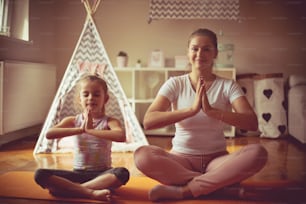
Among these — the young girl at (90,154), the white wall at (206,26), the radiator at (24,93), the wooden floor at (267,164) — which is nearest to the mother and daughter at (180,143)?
the young girl at (90,154)

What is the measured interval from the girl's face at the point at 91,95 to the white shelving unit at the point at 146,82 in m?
1.39

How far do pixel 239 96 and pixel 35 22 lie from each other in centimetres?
185

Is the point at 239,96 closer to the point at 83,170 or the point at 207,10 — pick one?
the point at 83,170

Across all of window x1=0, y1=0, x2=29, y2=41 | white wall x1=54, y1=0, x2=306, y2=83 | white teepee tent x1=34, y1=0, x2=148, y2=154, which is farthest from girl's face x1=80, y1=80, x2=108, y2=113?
white wall x1=54, y1=0, x2=306, y2=83

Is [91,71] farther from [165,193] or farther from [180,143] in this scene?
[165,193]

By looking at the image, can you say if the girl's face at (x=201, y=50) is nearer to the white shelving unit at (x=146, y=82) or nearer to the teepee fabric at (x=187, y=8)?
the white shelving unit at (x=146, y=82)

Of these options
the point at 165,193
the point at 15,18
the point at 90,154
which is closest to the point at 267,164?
the point at 165,193

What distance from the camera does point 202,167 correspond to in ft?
3.72

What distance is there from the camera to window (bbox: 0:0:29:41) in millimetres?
2238

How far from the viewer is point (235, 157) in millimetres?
1041

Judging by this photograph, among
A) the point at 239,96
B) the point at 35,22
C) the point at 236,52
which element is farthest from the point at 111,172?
the point at 236,52

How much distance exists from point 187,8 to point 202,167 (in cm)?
173

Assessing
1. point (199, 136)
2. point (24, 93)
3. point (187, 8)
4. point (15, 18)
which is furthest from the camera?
point (187, 8)

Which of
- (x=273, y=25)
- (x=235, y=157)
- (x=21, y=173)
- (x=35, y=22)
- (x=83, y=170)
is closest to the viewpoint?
(x=235, y=157)
